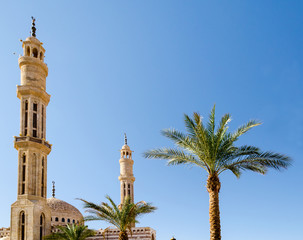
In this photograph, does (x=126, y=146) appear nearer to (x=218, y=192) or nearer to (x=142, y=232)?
(x=142, y=232)

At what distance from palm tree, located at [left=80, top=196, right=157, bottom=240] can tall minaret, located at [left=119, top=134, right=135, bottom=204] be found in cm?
2496

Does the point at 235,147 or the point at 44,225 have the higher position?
the point at 235,147

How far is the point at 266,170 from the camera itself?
1814cm

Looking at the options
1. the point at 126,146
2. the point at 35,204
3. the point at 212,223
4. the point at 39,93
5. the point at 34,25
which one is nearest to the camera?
the point at 212,223

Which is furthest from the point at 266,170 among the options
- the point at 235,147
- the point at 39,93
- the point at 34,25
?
the point at 34,25

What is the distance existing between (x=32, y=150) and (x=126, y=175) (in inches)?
728

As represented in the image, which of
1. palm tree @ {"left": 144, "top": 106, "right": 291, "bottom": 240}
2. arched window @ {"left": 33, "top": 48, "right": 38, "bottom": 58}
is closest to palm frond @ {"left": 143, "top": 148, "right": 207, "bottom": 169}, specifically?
palm tree @ {"left": 144, "top": 106, "right": 291, "bottom": 240}

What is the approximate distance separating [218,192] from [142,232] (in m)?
23.6

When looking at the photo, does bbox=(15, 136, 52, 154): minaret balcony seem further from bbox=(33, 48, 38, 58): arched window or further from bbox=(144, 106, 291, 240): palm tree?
bbox=(144, 106, 291, 240): palm tree

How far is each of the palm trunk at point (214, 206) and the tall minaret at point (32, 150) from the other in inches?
902

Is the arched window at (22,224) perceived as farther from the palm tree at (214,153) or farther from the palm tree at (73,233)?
the palm tree at (214,153)

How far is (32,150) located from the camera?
37.5 metres

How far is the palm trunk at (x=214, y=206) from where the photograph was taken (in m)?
17.2

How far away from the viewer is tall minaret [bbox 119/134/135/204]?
5328cm
